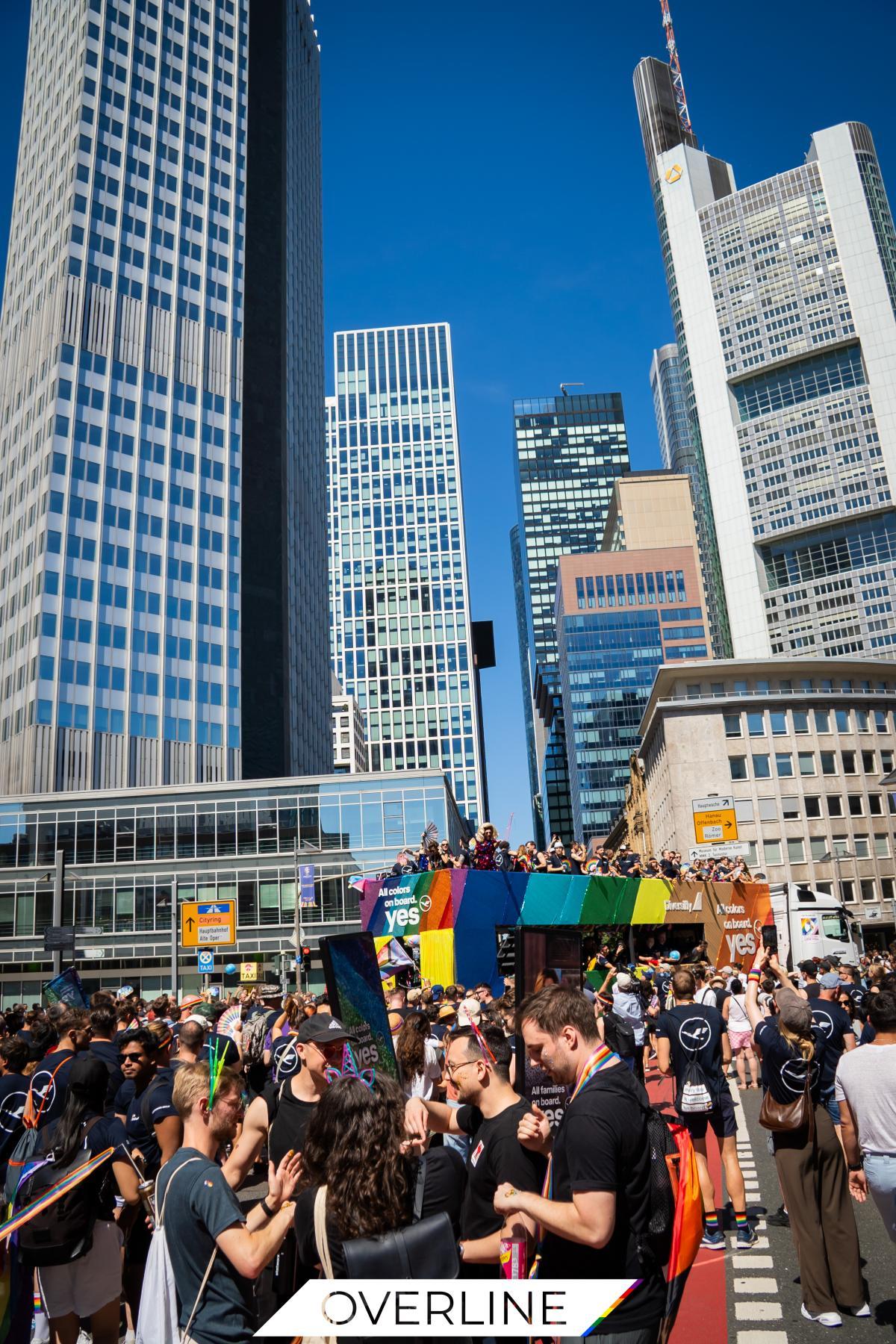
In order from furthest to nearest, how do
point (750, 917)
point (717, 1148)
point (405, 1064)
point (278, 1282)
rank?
point (750, 917), point (717, 1148), point (405, 1064), point (278, 1282)

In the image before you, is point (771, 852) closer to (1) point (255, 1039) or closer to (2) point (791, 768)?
(2) point (791, 768)

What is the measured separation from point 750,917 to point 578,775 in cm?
10022

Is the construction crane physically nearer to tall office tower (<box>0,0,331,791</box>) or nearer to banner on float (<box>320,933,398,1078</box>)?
tall office tower (<box>0,0,331,791</box>)

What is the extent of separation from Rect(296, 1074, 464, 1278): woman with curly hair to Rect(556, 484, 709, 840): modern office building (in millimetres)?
132022

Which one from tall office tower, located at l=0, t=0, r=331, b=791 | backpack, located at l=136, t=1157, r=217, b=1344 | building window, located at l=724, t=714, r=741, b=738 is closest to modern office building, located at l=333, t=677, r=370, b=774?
tall office tower, located at l=0, t=0, r=331, b=791

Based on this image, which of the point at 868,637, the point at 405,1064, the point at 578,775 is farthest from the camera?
the point at 578,775

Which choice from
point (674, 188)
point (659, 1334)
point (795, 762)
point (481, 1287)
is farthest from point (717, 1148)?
point (674, 188)

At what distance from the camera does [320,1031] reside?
5.26 metres

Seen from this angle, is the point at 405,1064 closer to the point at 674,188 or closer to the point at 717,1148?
the point at 717,1148

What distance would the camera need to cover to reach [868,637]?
12462cm

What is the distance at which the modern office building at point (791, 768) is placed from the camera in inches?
2938

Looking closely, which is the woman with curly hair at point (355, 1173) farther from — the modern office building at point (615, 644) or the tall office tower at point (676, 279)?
the tall office tower at point (676, 279)

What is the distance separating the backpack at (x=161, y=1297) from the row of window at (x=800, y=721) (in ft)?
250

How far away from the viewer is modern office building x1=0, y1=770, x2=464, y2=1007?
5262 centimetres
